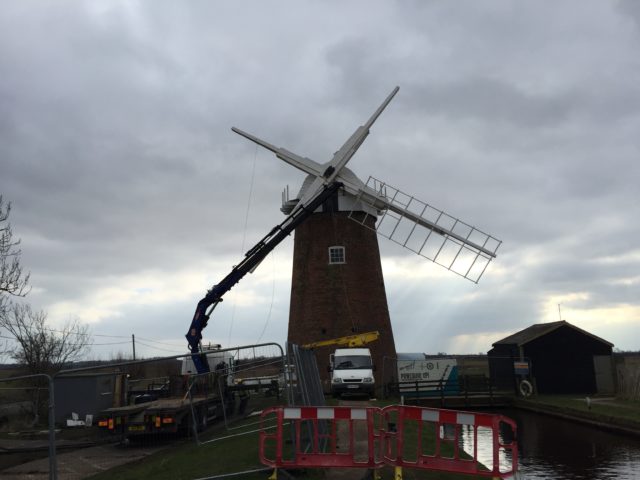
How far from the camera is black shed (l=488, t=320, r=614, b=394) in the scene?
31.5m

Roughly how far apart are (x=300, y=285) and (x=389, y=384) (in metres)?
6.91

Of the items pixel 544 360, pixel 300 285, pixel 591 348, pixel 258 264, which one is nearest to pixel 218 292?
pixel 258 264

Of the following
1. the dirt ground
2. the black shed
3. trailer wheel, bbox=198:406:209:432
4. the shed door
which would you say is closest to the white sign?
the black shed

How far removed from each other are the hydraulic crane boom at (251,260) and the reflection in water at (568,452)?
12.2 meters

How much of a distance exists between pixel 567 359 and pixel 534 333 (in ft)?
7.93

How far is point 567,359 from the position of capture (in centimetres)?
3200

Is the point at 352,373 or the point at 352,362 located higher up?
the point at 352,362

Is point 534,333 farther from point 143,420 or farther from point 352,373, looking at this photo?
point 143,420

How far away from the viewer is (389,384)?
29.8 metres

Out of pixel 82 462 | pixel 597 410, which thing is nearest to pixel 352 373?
pixel 597 410

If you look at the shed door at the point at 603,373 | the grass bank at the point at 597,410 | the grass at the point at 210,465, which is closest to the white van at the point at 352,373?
the grass bank at the point at 597,410

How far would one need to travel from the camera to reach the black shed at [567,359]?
3153 cm

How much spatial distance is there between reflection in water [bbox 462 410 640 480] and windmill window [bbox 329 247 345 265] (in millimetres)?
11043

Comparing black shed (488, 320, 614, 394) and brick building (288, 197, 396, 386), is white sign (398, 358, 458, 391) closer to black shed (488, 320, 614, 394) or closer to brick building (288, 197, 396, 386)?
brick building (288, 197, 396, 386)
